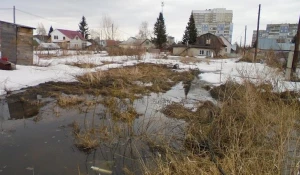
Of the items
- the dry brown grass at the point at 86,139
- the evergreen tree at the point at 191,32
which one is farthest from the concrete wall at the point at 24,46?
the evergreen tree at the point at 191,32

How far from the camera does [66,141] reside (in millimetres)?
4367

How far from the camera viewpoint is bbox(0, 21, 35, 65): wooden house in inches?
464

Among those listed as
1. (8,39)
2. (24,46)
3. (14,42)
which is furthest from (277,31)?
(8,39)

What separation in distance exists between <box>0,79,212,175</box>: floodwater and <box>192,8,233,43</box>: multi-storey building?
8765 centimetres

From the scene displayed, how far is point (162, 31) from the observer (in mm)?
49469

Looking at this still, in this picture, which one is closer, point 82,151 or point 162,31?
point 82,151

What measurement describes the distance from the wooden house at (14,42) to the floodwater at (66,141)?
669 cm

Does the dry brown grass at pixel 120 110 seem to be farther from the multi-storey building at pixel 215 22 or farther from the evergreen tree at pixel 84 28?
the multi-storey building at pixel 215 22

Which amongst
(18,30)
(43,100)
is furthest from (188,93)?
(18,30)

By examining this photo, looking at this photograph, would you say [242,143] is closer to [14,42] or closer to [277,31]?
[14,42]

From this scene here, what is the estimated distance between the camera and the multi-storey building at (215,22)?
91.8 metres

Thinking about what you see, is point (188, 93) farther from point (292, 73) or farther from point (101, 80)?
point (292, 73)

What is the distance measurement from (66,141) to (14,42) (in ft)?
32.6

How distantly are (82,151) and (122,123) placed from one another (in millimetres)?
1478
